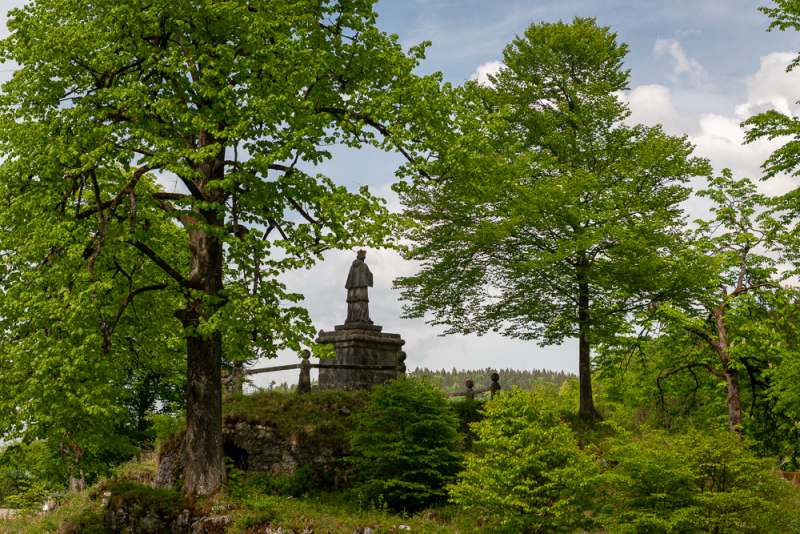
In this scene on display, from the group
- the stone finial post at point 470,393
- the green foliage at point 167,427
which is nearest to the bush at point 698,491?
the stone finial post at point 470,393

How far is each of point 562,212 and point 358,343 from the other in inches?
290

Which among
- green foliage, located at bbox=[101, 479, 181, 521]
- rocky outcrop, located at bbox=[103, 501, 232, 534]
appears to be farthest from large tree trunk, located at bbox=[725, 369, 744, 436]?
green foliage, located at bbox=[101, 479, 181, 521]

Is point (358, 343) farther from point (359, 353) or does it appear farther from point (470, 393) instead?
point (470, 393)

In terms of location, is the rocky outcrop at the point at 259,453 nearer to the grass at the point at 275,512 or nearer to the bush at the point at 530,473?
the grass at the point at 275,512

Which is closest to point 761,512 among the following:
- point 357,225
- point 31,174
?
point 357,225

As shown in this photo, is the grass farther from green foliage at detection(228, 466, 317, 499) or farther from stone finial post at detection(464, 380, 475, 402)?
stone finial post at detection(464, 380, 475, 402)

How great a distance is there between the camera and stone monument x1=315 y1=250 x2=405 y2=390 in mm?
17500

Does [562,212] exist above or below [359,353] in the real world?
above

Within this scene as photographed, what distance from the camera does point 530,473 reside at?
9.02 meters

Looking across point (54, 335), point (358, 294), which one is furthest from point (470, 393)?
point (54, 335)

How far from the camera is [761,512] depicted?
27.0ft

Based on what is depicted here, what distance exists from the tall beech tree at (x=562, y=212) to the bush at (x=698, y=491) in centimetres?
818

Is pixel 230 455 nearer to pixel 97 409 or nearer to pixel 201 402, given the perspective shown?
pixel 201 402

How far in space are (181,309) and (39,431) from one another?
319 cm
